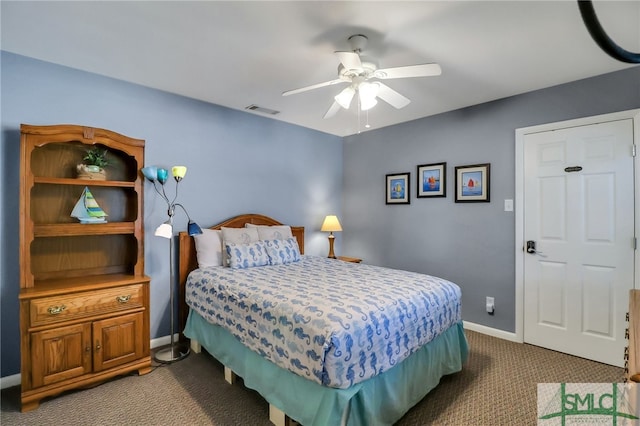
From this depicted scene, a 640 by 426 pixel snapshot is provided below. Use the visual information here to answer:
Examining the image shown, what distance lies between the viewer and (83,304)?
2.30 metres

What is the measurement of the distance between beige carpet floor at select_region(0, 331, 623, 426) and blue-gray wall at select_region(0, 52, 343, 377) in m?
0.67

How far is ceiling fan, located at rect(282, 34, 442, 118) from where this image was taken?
2.01 metres

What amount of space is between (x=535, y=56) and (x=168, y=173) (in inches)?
134

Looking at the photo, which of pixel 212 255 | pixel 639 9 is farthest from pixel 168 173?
pixel 639 9

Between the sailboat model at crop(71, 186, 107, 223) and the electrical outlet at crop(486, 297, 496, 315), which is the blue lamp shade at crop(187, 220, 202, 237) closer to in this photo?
the sailboat model at crop(71, 186, 107, 223)

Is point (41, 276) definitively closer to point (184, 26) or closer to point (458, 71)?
point (184, 26)

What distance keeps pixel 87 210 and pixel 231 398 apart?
74.7 inches

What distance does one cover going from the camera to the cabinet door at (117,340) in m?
2.33

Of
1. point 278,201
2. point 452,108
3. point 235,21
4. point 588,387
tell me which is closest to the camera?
point 235,21

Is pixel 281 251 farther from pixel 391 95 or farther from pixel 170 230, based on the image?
pixel 391 95

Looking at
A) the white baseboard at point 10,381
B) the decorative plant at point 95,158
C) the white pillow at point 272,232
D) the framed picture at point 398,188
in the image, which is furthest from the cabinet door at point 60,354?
the framed picture at point 398,188

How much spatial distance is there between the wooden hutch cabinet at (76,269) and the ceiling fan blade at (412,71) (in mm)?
2140

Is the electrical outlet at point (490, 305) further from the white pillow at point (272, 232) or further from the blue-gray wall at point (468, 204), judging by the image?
the white pillow at point (272, 232)

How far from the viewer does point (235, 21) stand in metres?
1.99
